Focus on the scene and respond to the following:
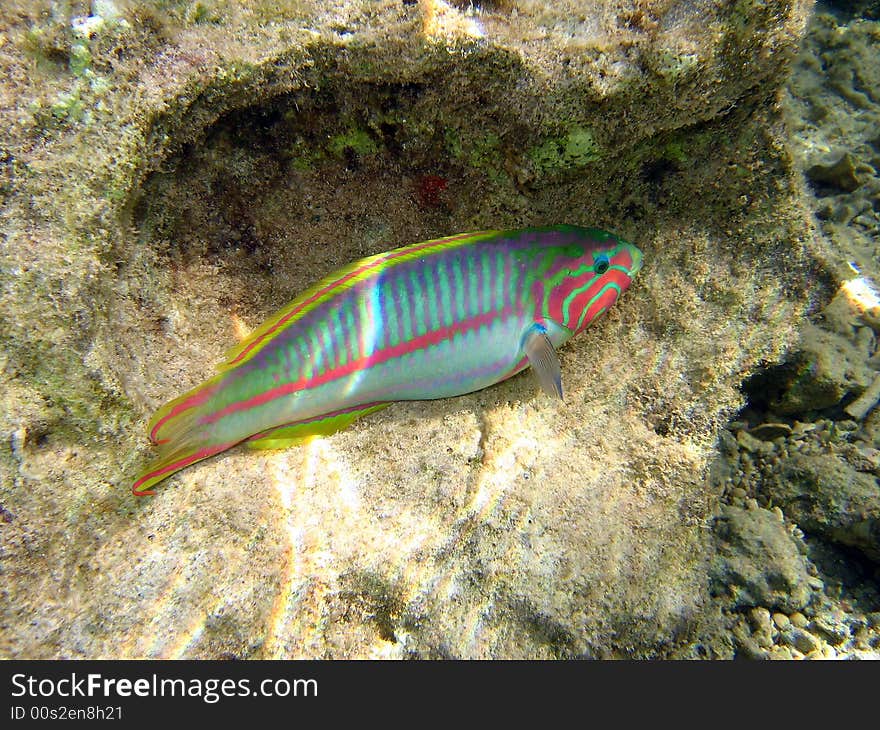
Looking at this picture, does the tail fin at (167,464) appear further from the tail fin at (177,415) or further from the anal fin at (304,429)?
the anal fin at (304,429)

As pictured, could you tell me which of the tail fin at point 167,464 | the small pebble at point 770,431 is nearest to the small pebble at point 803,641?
the small pebble at point 770,431

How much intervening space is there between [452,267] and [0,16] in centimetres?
201

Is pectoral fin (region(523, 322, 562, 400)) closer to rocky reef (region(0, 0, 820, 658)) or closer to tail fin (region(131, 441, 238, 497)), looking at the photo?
rocky reef (region(0, 0, 820, 658))

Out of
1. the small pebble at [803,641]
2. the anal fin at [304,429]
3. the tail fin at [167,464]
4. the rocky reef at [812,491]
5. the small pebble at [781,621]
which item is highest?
the anal fin at [304,429]

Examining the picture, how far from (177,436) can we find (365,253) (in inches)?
52.8

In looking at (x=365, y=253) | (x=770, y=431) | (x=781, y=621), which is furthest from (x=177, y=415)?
(x=770, y=431)

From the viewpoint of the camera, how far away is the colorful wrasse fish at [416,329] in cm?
219

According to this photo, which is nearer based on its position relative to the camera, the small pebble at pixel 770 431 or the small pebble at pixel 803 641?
the small pebble at pixel 803 641

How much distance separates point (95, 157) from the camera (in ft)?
5.97

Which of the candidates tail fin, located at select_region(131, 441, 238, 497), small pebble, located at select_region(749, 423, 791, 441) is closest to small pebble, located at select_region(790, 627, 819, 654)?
small pebble, located at select_region(749, 423, 791, 441)

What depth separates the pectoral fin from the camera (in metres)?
2.28

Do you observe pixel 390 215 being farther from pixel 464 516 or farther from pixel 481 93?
pixel 464 516

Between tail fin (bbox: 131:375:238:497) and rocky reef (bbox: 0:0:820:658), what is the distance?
8 centimetres

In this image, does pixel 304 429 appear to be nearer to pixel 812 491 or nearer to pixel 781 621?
pixel 781 621
